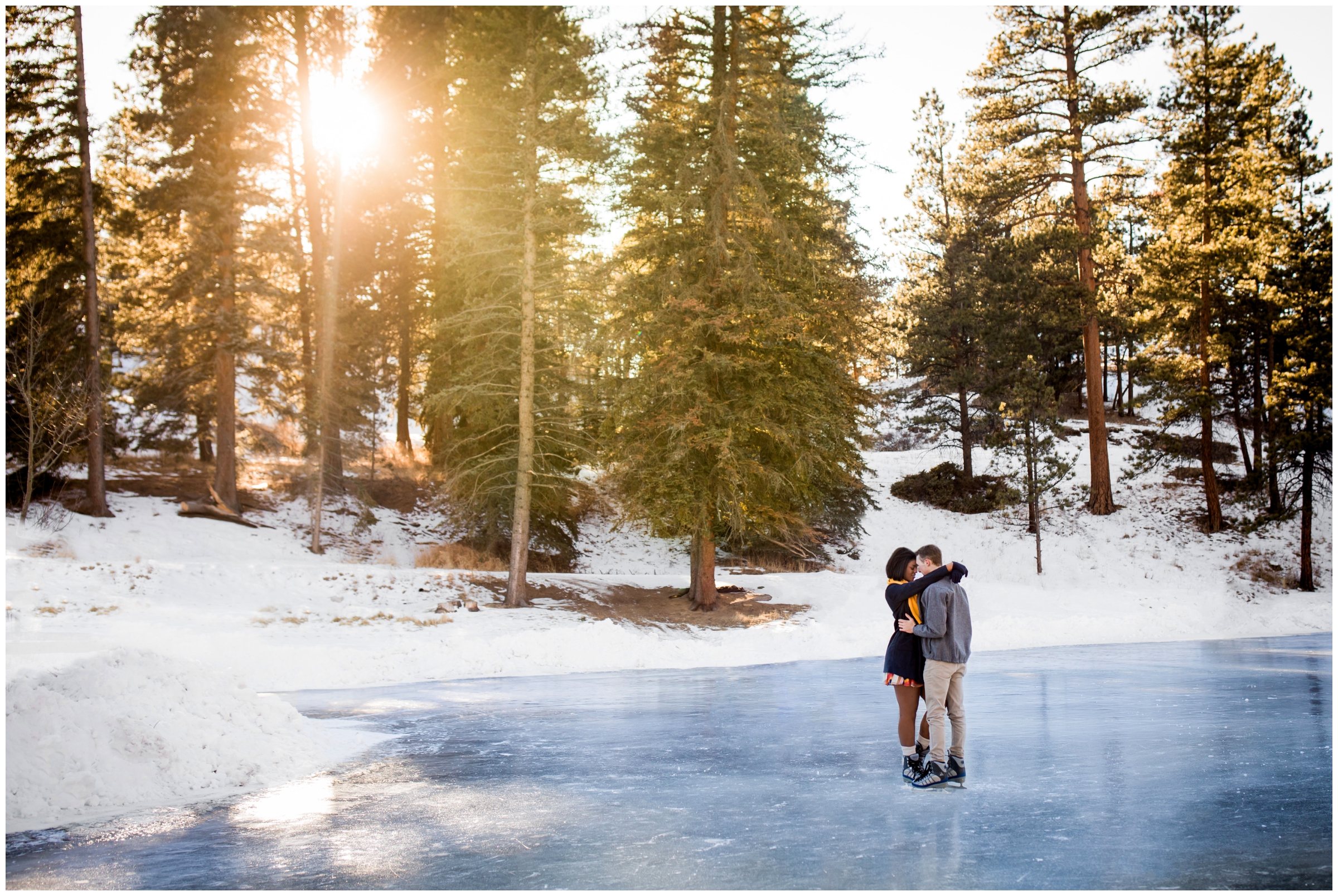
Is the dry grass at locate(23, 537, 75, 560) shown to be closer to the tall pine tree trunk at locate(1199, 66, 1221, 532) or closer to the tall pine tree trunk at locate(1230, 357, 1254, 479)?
the tall pine tree trunk at locate(1199, 66, 1221, 532)

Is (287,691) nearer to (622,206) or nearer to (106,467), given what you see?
(622,206)

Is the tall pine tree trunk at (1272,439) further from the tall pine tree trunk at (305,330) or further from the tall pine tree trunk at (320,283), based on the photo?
the tall pine tree trunk at (305,330)

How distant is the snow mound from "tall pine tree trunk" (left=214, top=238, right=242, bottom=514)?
59.0ft

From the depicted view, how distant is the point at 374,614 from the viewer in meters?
17.7

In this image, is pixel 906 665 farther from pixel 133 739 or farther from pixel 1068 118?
pixel 1068 118

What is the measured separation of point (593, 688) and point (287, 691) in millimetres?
4313

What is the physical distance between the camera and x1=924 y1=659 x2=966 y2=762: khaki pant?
6.97 metres

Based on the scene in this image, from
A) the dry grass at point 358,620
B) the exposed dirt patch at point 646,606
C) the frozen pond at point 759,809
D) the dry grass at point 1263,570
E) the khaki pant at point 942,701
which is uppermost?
the khaki pant at point 942,701

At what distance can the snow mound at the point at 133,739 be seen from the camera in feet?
22.6

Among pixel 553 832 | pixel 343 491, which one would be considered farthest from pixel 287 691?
pixel 343 491

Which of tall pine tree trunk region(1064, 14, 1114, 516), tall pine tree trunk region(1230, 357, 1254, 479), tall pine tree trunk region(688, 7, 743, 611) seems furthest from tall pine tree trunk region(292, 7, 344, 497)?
tall pine tree trunk region(1230, 357, 1254, 479)

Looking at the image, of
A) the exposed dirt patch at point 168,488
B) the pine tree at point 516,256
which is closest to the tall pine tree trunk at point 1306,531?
the pine tree at point 516,256

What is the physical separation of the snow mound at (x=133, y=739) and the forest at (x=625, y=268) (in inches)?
434

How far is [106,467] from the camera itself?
29375 mm
